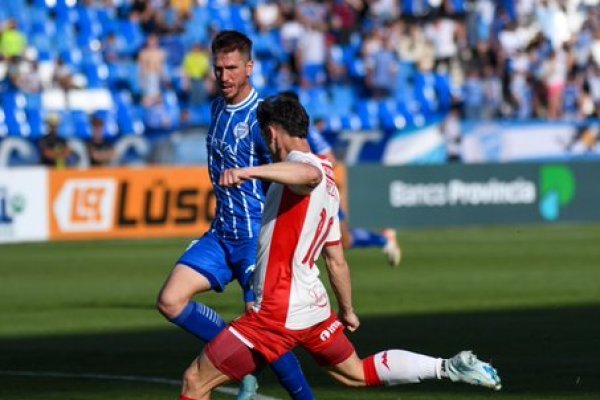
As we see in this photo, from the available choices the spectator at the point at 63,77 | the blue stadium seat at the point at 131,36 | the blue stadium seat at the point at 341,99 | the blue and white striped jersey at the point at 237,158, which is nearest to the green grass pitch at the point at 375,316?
the blue and white striped jersey at the point at 237,158

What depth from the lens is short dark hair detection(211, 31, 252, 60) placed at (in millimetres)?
9852

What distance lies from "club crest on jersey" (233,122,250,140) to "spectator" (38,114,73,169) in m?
19.4

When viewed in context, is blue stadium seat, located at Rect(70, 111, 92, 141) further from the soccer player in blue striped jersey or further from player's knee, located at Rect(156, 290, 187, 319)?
player's knee, located at Rect(156, 290, 187, 319)

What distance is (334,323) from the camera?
820 centimetres

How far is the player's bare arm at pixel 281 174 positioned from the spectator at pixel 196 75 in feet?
81.5

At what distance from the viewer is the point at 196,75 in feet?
107

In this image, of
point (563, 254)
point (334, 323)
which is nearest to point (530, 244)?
point (563, 254)

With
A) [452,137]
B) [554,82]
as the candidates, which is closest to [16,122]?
[452,137]

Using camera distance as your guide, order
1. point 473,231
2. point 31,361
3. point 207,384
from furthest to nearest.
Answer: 1. point 473,231
2. point 31,361
3. point 207,384

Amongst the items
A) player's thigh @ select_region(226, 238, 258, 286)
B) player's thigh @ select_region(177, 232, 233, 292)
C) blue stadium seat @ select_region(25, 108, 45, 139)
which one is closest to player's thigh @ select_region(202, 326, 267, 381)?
player's thigh @ select_region(177, 232, 233, 292)

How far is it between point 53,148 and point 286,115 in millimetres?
21861

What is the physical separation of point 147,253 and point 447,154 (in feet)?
33.9

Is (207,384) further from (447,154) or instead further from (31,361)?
(447,154)

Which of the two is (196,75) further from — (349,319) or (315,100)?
(349,319)
